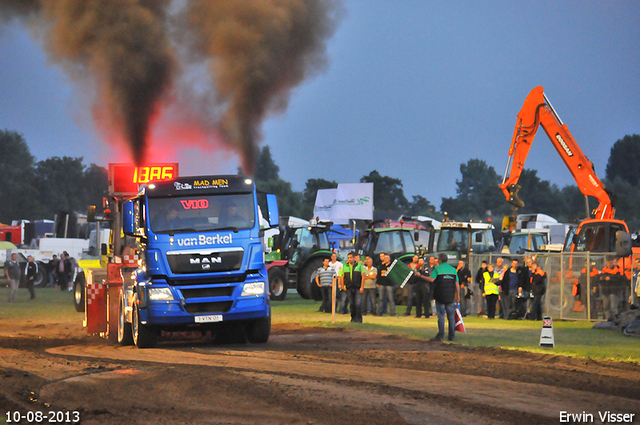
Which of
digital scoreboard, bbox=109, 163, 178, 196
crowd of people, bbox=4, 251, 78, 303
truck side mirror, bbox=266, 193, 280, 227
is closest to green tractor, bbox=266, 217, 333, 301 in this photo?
crowd of people, bbox=4, 251, 78, 303

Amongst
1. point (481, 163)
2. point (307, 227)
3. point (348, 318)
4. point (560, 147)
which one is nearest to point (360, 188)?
point (307, 227)

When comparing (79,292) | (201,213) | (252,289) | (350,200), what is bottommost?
(79,292)

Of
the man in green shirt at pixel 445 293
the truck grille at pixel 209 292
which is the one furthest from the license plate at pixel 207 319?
the man in green shirt at pixel 445 293

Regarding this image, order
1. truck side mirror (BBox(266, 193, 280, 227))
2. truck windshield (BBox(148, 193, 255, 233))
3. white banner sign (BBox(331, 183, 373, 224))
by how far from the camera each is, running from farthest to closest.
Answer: white banner sign (BBox(331, 183, 373, 224))
truck windshield (BBox(148, 193, 255, 233))
truck side mirror (BBox(266, 193, 280, 227))

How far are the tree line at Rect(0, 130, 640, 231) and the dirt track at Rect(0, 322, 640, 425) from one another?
283ft

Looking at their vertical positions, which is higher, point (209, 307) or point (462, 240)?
point (462, 240)

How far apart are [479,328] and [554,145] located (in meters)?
9.93

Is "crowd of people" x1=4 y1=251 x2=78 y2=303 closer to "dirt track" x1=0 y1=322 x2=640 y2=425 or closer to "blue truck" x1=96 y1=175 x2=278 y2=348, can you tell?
"dirt track" x1=0 y1=322 x2=640 y2=425

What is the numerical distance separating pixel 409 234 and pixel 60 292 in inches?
725

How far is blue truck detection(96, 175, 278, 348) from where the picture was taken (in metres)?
14.6

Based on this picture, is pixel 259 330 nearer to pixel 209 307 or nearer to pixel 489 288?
pixel 209 307

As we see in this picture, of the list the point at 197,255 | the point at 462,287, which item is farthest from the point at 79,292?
the point at 197,255

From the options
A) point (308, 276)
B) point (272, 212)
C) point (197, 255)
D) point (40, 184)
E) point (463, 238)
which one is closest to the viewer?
point (272, 212)

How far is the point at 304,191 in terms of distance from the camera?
115 metres
